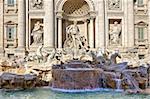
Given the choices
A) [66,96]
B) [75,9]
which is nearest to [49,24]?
[75,9]

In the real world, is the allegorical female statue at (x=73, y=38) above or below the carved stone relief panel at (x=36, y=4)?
below

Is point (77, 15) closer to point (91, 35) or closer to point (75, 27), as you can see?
point (75, 27)

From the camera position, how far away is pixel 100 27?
28.1m

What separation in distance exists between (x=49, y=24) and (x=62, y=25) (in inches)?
67.9

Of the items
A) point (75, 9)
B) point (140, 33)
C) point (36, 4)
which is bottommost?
point (140, 33)

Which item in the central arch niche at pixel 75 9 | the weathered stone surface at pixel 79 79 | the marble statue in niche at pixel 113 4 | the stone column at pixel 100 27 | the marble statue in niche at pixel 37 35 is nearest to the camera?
the weathered stone surface at pixel 79 79

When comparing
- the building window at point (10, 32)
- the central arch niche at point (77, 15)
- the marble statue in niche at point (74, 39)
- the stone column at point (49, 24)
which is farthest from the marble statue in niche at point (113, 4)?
the building window at point (10, 32)

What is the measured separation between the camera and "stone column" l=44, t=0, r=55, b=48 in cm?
2755

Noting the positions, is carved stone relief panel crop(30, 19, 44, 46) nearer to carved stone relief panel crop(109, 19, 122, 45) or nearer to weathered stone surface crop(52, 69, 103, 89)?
carved stone relief panel crop(109, 19, 122, 45)

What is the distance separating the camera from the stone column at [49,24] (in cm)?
2755

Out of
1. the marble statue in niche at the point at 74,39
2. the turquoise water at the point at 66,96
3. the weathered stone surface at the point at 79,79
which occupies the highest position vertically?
the marble statue in niche at the point at 74,39

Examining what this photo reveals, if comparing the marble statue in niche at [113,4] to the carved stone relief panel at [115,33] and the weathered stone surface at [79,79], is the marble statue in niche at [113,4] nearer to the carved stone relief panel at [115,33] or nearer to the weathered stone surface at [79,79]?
the carved stone relief panel at [115,33]

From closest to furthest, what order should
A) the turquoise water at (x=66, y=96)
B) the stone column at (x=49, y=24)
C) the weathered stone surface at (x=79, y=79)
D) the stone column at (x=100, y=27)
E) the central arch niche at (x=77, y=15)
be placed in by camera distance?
the turquoise water at (x=66, y=96)
the weathered stone surface at (x=79, y=79)
the stone column at (x=49, y=24)
the stone column at (x=100, y=27)
the central arch niche at (x=77, y=15)

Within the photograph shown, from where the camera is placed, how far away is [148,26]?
2867cm
